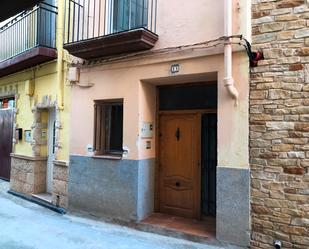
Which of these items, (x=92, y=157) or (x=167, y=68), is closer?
→ (x=167, y=68)

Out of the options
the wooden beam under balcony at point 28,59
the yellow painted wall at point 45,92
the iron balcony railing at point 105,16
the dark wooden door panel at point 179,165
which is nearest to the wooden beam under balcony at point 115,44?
the iron balcony railing at point 105,16

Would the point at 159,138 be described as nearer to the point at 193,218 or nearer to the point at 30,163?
the point at 193,218

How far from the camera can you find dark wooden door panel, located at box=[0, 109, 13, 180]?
31.2 ft

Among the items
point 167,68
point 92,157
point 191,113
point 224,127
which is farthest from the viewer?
point 92,157

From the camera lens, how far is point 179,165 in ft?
19.2

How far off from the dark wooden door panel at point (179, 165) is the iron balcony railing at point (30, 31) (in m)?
3.58

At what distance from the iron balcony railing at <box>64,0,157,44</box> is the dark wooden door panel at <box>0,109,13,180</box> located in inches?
164

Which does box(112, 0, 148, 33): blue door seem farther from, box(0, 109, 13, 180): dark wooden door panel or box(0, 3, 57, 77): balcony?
box(0, 109, 13, 180): dark wooden door panel

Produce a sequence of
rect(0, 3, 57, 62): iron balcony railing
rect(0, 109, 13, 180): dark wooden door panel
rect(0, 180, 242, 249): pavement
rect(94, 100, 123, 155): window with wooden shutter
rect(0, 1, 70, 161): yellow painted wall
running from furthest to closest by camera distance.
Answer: rect(0, 109, 13, 180): dark wooden door panel, rect(0, 3, 57, 62): iron balcony railing, rect(0, 1, 70, 161): yellow painted wall, rect(94, 100, 123, 155): window with wooden shutter, rect(0, 180, 242, 249): pavement

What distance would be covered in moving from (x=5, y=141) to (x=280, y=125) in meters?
8.32

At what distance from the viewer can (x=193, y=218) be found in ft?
18.6

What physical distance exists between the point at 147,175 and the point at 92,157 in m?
1.19

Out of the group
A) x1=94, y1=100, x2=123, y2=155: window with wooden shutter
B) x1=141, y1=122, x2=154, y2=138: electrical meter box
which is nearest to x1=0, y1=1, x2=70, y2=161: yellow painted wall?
x1=94, y1=100, x2=123, y2=155: window with wooden shutter

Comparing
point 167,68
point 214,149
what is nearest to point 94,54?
point 167,68
